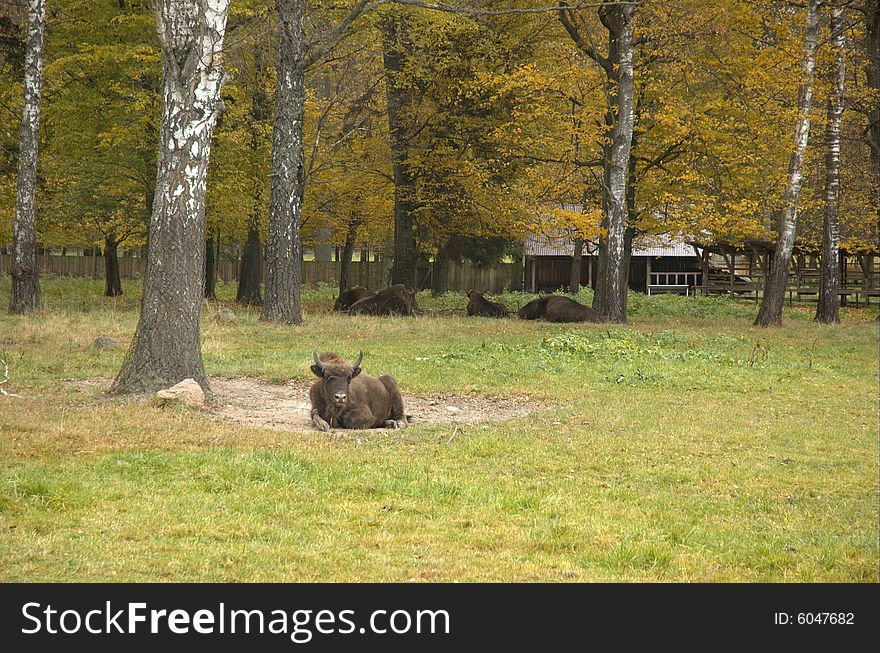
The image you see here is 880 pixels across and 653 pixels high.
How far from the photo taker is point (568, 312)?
29.8 m

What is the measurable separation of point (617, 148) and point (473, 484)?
66.2 feet

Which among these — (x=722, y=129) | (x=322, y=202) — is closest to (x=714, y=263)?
(x=322, y=202)

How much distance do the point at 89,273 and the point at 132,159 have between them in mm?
37738

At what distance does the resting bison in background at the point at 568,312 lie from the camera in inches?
1171

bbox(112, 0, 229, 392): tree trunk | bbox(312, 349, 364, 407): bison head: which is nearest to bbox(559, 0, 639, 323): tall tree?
bbox(112, 0, 229, 392): tree trunk

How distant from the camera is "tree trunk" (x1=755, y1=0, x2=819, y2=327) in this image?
2622 cm

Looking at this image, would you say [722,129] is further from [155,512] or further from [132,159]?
[155,512]

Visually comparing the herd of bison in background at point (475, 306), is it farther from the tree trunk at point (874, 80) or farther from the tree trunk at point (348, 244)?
the tree trunk at point (348, 244)

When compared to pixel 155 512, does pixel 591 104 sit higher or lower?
higher

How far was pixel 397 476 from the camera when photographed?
9141 millimetres

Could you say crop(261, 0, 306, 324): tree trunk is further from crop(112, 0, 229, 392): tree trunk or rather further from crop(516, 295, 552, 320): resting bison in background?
crop(112, 0, 229, 392): tree trunk

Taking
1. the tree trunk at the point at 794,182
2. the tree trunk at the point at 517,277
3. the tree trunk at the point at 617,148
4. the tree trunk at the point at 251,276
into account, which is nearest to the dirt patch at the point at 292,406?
the tree trunk at the point at 617,148

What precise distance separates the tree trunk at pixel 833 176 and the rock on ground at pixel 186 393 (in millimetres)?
19738

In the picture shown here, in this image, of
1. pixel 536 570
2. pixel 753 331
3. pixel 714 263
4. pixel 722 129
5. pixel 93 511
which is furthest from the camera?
pixel 714 263
